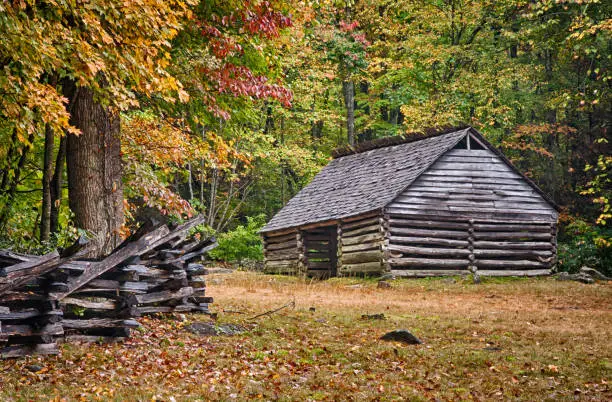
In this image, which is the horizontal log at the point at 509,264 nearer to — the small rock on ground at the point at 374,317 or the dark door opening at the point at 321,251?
the dark door opening at the point at 321,251

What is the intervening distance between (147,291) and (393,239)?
13134mm

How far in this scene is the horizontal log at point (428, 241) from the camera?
2417 cm

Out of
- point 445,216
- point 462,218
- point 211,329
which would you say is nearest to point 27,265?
point 211,329

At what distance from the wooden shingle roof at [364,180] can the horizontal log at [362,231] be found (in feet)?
2.29

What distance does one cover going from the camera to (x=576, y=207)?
29812 millimetres

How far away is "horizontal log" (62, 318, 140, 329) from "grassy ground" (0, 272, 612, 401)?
0.27 metres

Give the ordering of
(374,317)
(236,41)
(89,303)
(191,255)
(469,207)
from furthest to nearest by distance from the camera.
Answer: (469,207) < (374,317) < (191,255) < (236,41) < (89,303)

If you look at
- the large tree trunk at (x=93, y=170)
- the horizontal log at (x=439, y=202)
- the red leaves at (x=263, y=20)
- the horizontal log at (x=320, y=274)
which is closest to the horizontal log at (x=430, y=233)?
the horizontal log at (x=439, y=202)

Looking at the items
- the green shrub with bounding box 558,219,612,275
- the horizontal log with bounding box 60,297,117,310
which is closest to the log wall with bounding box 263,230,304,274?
the green shrub with bounding box 558,219,612,275

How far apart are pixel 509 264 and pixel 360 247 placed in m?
5.37

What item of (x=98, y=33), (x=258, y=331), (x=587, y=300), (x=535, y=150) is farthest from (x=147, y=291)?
(x=535, y=150)

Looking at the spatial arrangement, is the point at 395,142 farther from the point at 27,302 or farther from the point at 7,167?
the point at 27,302

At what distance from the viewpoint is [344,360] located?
10141mm

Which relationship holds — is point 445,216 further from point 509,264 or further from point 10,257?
point 10,257
